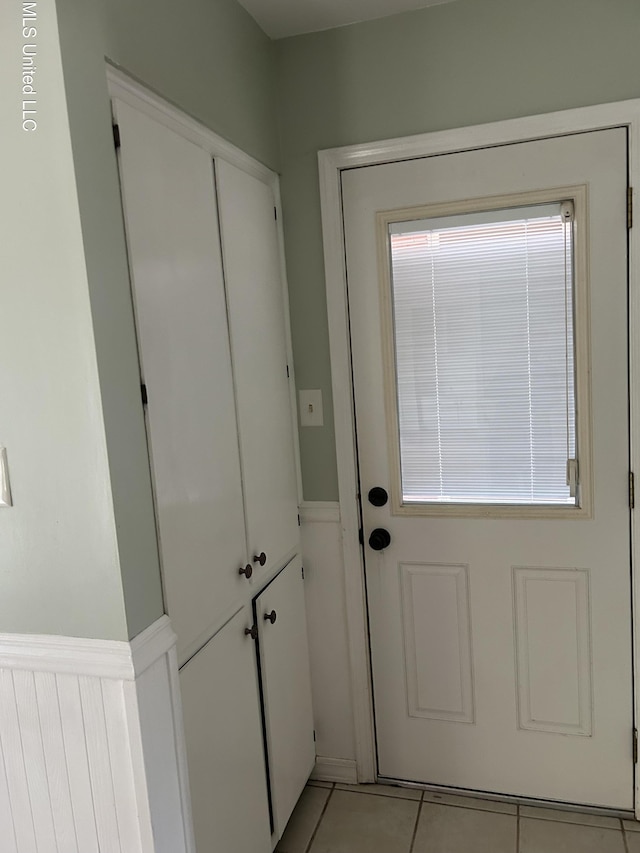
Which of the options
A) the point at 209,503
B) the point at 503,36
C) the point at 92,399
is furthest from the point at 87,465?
the point at 503,36

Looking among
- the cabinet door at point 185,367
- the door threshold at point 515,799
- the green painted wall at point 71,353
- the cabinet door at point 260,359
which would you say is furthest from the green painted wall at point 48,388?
the door threshold at point 515,799

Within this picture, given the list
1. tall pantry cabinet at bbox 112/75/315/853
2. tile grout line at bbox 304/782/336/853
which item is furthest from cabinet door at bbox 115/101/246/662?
tile grout line at bbox 304/782/336/853

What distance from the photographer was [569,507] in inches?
77.1

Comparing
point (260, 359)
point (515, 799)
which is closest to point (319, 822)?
point (515, 799)

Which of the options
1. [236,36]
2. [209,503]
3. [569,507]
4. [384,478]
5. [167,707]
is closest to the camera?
[167,707]

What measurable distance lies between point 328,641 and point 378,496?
543 mm

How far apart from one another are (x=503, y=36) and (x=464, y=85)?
0.16 metres

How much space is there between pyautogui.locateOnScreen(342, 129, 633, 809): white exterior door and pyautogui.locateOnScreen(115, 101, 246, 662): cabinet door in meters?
0.58

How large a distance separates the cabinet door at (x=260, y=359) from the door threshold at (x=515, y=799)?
3.01ft

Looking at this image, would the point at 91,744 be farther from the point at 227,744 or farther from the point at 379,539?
the point at 379,539

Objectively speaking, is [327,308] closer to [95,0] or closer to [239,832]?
[95,0]

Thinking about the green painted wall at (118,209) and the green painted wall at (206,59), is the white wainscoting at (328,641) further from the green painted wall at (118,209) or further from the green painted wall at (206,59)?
the green painted wall at (206,59)

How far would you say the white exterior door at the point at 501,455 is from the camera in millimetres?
1873

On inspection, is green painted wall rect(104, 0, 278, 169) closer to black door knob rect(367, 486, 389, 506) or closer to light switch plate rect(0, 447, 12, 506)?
light switch plate rect(0, 447, 12, 506)
